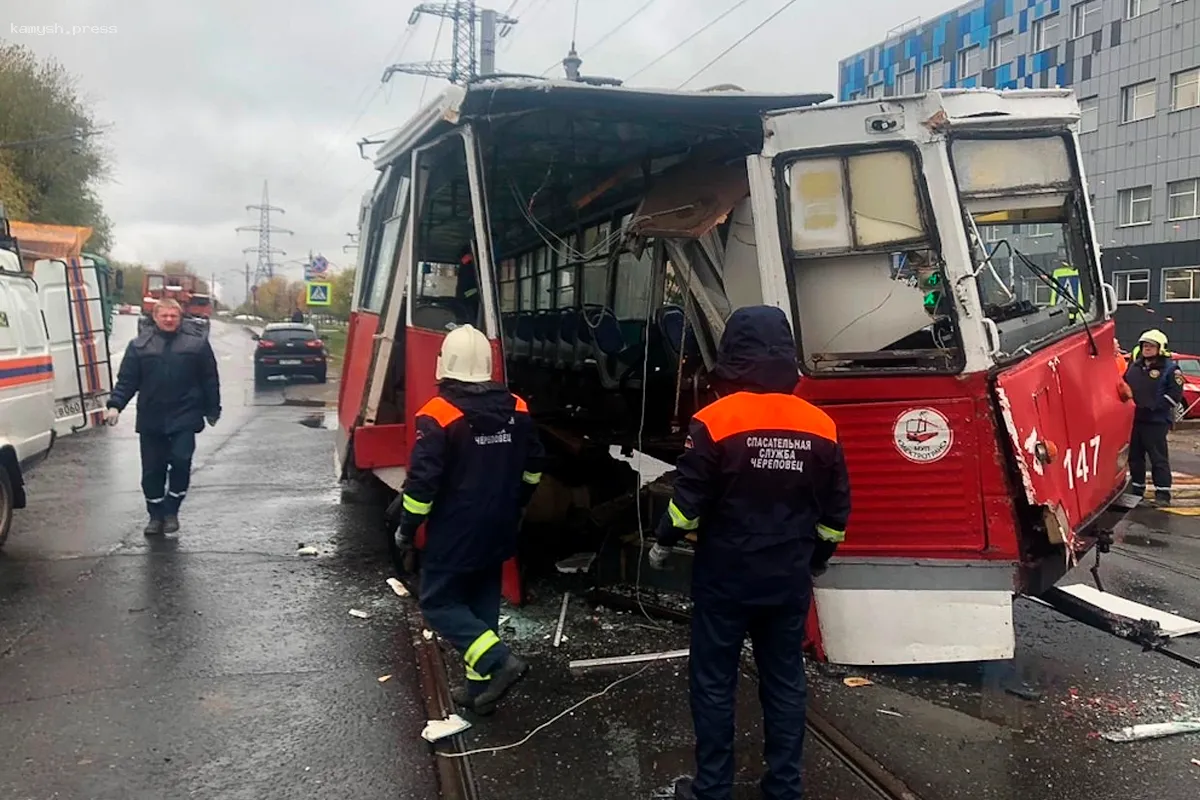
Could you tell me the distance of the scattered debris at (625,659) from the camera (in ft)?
15.0

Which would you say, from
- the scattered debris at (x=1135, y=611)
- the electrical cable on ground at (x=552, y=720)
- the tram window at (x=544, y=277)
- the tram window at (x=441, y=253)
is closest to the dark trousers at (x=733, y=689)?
the electrical cable on ground at (x=552, y=720)

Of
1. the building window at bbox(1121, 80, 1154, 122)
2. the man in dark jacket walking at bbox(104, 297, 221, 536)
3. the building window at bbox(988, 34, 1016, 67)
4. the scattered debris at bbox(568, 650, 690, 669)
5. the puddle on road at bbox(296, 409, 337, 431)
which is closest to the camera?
the scattered debris at bbox(568, 650, 690, 669)

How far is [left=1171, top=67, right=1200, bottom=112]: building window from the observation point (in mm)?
28131

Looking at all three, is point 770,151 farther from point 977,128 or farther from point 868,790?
point 868,790

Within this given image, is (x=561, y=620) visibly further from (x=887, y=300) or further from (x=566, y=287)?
(x=566, y=287)

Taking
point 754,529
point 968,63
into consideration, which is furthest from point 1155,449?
point 968,63

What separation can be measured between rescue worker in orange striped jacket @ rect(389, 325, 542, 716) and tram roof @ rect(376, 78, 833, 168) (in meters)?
1.47

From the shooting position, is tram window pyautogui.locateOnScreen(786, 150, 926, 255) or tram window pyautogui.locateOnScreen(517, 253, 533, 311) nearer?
tram window pyautogui.locateOnScreen(786, 150, 926, 255)

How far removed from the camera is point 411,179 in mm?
6137

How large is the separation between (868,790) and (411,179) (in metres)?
4.50

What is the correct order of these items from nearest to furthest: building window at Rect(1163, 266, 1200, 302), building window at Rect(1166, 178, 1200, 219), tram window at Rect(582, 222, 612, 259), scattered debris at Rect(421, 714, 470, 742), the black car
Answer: scattered debris at Rect(421, 714, 470, 742), tram window at Rect(582, 222, 612, 259), the black car, building window at Rect(1166, 178, 1200, 219), building window at Rect(1163, 266, 1200, 302)

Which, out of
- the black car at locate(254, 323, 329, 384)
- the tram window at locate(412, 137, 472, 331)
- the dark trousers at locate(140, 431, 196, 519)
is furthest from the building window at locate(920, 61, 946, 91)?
the dark trousers at locate(140, 431, 196, 519)

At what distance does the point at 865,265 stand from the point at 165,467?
17.1ft

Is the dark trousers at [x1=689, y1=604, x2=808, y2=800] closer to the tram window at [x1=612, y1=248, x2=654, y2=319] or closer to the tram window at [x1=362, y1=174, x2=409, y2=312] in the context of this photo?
the tram window at [x1=612, y1=248, x2=654, y2=319]
